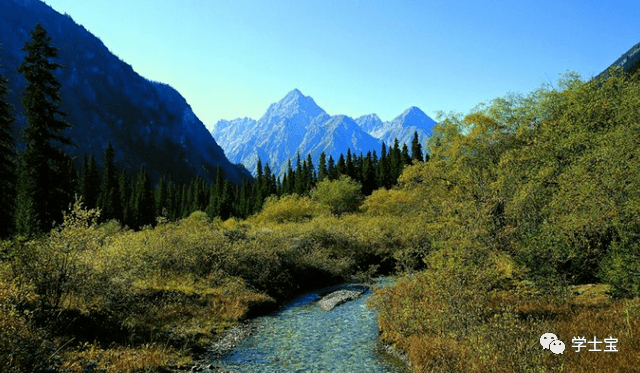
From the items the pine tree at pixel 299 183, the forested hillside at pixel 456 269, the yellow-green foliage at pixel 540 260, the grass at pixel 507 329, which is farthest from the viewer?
the pine tree at pixel 299 183

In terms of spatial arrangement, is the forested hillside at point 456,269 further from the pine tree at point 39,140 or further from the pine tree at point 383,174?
the pine tree at point 383,174

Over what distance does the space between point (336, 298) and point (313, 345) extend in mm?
8072

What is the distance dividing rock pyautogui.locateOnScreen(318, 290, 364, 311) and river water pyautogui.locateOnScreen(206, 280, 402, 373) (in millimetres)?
468

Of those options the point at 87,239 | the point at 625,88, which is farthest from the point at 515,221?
the point at 87,239

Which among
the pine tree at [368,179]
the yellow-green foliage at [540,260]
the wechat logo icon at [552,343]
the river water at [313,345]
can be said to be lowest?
the river water at [313,345]

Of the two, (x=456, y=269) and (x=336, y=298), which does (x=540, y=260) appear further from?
(x=336, y=298)

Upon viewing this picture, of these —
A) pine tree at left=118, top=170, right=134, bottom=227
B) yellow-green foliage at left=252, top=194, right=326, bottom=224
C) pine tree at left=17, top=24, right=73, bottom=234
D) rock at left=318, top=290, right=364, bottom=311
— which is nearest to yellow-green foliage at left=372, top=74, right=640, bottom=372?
rock at left=318, top=290, right=364, bottom=311

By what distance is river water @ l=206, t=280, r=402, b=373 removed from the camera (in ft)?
43.4

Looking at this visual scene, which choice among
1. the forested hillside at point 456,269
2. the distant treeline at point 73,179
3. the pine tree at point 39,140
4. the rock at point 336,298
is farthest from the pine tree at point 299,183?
the rock at point 336,298

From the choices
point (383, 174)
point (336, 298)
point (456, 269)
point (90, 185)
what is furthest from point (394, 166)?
point (456, 269)

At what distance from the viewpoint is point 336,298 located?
2345 cm

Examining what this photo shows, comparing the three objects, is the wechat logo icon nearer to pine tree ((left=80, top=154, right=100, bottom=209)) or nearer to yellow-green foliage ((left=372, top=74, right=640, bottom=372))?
yellow-green foliage ((left=372, top=74, right=640, bottom=372))

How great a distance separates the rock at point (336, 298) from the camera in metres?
22.1

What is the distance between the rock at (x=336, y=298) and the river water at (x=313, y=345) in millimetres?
468
